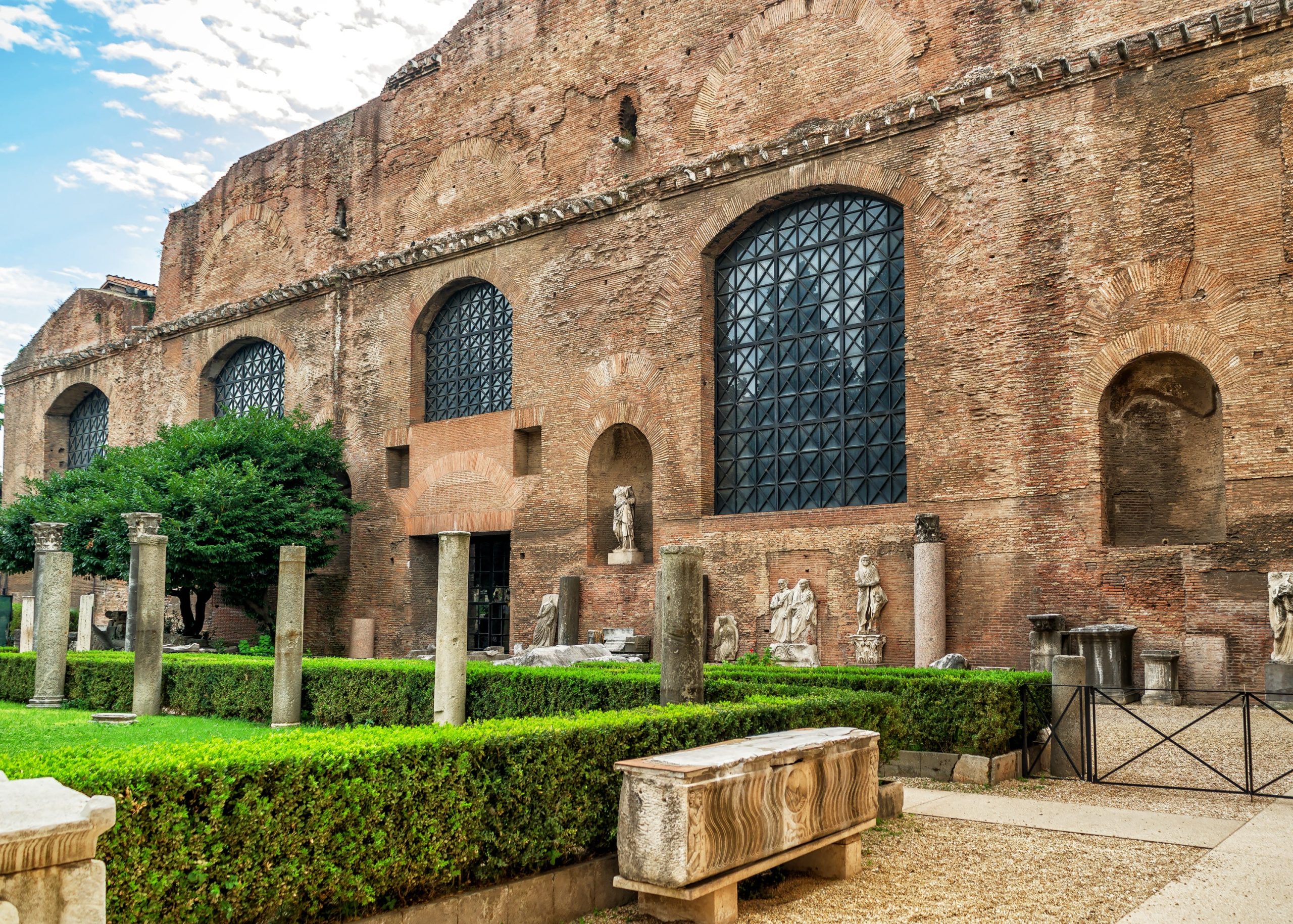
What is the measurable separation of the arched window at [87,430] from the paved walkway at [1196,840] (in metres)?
30.1

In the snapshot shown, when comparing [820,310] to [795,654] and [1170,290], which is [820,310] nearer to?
[1170,290]

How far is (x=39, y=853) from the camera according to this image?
2.39 m

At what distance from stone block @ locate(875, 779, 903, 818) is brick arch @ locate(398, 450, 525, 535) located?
13901 millimetres

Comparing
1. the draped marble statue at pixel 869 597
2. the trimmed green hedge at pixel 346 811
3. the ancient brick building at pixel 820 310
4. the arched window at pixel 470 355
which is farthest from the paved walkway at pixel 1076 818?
the arched window at pixel 470 355

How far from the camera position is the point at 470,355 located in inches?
885

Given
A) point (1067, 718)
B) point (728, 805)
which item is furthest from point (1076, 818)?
point (728, 805)

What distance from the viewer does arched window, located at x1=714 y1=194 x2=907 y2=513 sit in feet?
54.5

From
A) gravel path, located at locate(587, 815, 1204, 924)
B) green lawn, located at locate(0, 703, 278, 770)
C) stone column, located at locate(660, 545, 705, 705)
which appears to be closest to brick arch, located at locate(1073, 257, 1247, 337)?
stone column, located at locate(660, 545, 705, 705)

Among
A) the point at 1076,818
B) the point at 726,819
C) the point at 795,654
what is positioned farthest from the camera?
the point at 795,654

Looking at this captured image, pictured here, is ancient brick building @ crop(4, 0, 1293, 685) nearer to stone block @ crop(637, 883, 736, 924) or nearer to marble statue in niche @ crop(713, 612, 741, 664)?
marble statue in niche @ crop(713, 612, 741, 664)

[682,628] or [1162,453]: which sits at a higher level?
[1162,453]

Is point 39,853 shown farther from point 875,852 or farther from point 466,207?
point 466,207

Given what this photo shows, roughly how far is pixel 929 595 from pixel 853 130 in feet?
23.6

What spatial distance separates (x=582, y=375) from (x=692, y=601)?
1218cm
